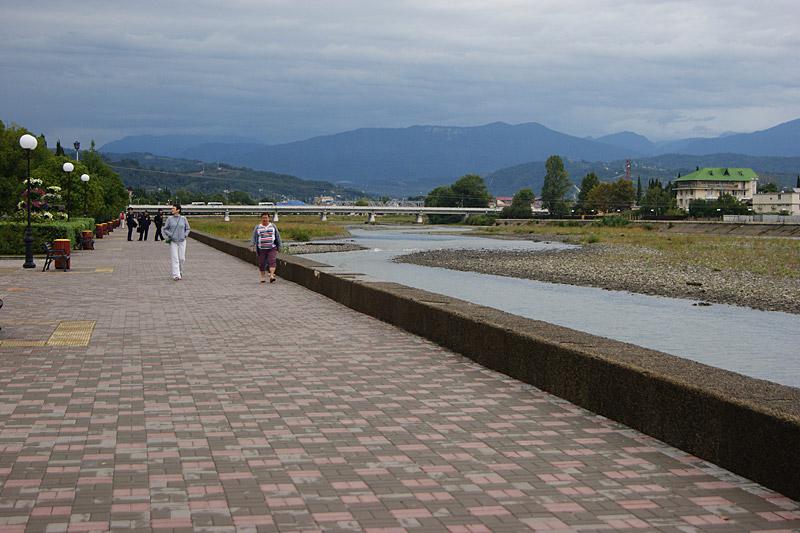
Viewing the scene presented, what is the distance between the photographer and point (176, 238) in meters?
23.1

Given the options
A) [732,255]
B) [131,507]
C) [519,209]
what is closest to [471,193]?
[519,209]

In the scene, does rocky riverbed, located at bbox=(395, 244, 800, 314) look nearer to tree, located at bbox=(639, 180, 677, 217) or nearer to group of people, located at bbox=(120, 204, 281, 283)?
group of people, located at bbox=(120, 204, 281, 283)

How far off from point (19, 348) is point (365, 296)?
5462 mm

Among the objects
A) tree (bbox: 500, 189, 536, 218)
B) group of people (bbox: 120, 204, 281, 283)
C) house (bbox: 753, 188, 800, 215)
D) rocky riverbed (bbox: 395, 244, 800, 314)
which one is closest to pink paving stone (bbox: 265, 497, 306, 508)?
group of people (bbox: 120, 204, 281, 283)

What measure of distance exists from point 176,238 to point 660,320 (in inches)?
494

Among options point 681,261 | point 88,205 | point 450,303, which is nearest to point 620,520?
point 450,303

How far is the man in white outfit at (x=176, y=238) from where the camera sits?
73.2 feet

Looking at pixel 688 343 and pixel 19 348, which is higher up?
pixel 19 348

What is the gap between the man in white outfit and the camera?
2230 centimetres

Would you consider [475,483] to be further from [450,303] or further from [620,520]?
[450,303]

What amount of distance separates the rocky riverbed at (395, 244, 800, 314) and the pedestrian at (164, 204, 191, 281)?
677 inches

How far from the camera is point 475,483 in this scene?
18.9 ft

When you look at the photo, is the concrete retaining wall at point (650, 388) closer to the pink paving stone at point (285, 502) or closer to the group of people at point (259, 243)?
the pink paving stone at point (285, 502)

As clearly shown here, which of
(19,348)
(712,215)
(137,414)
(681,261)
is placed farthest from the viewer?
(712,215)
